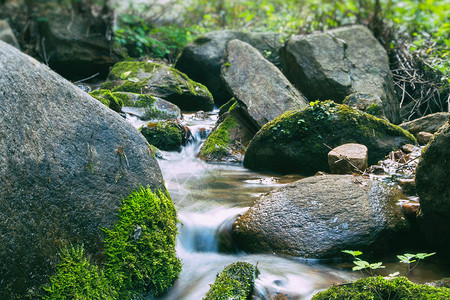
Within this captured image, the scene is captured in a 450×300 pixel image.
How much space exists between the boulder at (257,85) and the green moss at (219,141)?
1.52 feet

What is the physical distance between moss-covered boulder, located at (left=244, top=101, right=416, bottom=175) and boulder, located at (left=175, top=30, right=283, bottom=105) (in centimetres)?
474

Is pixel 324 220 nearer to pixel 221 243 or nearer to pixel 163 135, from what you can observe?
pixel 221 243

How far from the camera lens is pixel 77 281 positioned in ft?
8.34

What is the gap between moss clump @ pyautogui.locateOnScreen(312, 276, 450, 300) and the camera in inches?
94.5

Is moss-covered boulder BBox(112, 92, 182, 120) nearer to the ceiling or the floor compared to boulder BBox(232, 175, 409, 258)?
nearer to the ceiling

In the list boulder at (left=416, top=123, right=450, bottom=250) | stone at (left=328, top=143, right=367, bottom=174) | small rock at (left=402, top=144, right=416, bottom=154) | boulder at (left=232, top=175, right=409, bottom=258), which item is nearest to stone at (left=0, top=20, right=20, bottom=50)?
stone at (left=328, top=143, right=367, bottom=174)

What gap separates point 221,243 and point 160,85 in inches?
231

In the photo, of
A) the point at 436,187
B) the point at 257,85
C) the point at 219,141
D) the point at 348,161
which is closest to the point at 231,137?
the point at 219,141

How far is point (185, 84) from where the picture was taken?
9.45 m

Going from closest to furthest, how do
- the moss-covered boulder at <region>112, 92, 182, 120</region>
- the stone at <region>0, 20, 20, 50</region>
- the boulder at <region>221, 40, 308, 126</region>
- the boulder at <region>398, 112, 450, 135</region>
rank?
the boulder at <region>398, 112, 450, 135</region> → the boulder at <region>221, 40, 308, 126</region> → the moss-covered boulder at <region>112, 92, 182, 120</region> → the stone at <region>0, 20, 20, 50</region>

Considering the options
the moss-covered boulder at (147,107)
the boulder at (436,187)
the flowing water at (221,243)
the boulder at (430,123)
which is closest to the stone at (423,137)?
the boulder at (430,123)

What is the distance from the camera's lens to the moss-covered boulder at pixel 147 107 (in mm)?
8031

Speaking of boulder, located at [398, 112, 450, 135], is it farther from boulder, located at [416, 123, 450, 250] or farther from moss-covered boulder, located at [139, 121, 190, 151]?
moss-covered boulder, located at [139, 121, 190, 151]

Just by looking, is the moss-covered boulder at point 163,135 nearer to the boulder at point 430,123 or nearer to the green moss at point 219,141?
the green moss at point 219,141
